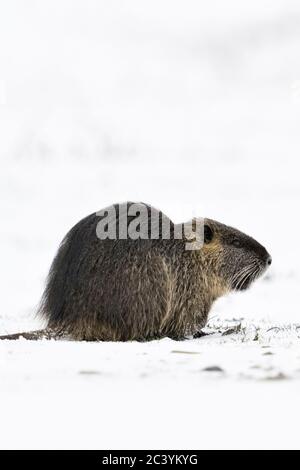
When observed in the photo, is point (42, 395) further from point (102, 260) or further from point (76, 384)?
point (102, 260)

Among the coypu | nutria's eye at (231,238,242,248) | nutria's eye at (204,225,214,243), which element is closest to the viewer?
the coypu

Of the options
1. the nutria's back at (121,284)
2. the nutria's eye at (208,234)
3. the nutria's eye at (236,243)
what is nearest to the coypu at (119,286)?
the nutria's back at (121,284)

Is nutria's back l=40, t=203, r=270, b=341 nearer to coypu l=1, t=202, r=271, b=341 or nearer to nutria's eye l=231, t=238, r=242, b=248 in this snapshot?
coypu l=1, t=202, r=271, b=341

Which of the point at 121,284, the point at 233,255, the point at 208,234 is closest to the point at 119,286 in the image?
the point at 121,284

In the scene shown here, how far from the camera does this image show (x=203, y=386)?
3.80 m

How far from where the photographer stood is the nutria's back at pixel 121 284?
19.9 ft

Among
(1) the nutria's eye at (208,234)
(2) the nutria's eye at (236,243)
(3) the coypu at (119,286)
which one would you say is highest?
(1) the nutria's eye at (208,234)

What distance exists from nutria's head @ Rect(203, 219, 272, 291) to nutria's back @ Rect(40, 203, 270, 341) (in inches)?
14.4

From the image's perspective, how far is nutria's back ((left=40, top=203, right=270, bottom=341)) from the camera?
6.06 m

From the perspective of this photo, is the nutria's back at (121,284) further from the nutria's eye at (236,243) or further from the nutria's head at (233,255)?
the nutria's eye at (236,243)

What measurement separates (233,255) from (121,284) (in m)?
1.51

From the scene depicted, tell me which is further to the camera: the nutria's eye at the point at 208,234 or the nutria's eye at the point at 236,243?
the nutria's eye at the point at 236,243

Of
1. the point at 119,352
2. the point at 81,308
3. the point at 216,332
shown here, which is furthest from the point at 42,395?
the point at 216,332

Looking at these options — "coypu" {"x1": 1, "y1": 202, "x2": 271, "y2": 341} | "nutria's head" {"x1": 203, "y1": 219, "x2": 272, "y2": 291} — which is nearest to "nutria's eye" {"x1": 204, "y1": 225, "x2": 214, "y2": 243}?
"nutria's head" {"x1": 203, "y1": 219, "x2": 272, "y2": 291}
